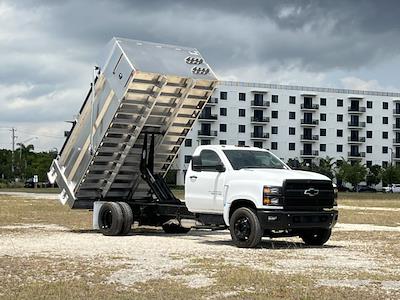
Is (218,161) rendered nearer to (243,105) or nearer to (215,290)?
(215,290)

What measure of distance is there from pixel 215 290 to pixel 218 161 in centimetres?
746

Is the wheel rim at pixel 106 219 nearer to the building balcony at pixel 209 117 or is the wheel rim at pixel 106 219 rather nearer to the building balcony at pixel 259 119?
the building balcony at pixel 209 117

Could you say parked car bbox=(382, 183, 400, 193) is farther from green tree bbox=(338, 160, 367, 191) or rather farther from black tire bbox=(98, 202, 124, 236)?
black tire bbox=(98, 202, 124, 236)

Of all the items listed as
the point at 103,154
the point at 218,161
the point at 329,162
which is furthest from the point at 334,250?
the point at 329,162

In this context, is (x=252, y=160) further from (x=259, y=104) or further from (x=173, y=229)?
(x=259, y=104)

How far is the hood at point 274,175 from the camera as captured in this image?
1600cm

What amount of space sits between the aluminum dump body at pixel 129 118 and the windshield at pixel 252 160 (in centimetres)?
246

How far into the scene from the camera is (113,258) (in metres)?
13.7

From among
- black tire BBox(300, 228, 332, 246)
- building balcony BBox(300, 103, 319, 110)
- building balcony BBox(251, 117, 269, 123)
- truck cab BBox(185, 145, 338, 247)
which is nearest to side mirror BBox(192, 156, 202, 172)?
truck cab BBox(185, 145, 338, 247)

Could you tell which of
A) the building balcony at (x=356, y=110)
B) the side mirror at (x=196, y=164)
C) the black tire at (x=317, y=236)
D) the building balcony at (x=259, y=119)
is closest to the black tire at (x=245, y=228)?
the side mirror at (x=196, y=164)

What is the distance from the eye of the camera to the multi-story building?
135 meters

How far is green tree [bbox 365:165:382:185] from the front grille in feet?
402

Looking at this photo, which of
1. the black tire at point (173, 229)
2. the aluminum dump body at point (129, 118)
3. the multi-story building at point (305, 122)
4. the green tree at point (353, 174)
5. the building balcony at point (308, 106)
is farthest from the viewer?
the building balcony at point (308, 106)

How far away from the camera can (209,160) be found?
17641 mm
